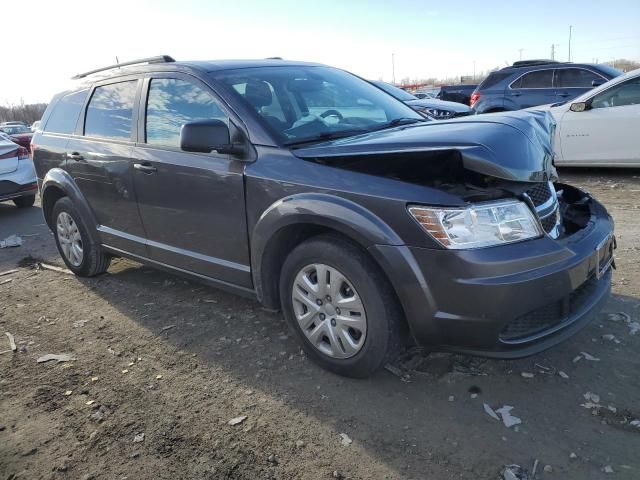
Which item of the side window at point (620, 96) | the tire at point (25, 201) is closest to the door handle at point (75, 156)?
the tire at point (25, 201)

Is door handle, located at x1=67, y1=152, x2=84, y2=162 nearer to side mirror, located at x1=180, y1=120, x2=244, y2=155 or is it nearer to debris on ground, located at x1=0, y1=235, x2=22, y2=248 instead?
side mirror, located at x1=180, y1=120, x2=244, y2=155

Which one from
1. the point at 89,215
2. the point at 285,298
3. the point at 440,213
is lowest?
the point at 285,298

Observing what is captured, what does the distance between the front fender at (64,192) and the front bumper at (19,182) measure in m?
3.84

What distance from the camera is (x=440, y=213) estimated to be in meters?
2.46

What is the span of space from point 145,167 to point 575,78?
9578mm

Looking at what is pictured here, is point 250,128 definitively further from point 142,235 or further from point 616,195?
point 616,195

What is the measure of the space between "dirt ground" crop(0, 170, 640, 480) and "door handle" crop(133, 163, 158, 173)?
3.72ft

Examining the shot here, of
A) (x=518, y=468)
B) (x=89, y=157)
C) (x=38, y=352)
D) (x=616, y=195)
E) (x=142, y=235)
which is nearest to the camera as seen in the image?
(x=518, y=468)

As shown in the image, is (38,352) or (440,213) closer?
(440,213)

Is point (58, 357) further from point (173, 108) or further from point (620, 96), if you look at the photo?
point (620, 96)

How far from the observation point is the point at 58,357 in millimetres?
3645

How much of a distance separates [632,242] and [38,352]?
506 cm

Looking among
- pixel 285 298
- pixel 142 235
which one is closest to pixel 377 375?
pixel 285 298

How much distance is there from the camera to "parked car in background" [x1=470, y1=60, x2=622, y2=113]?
10.5 meters
